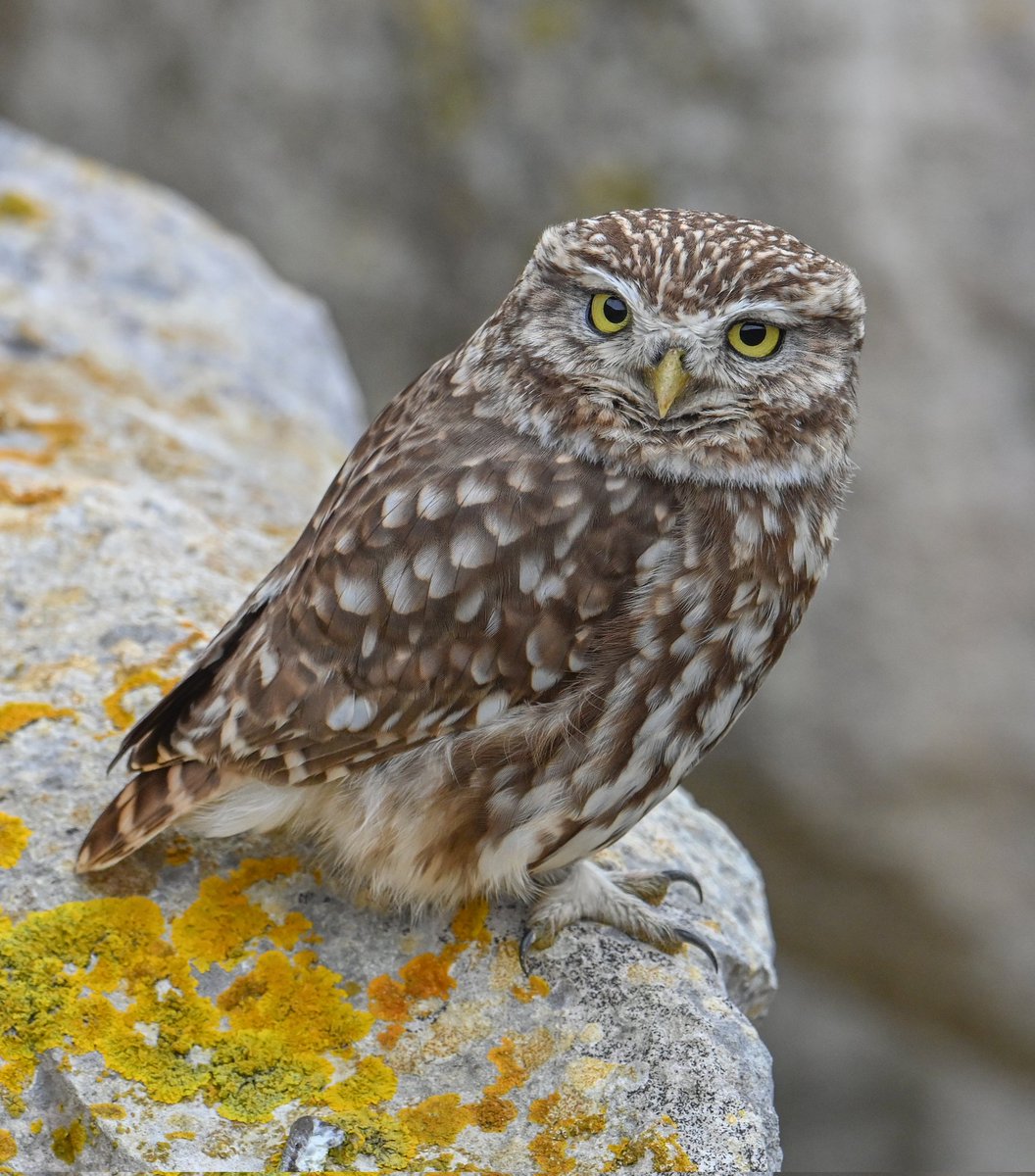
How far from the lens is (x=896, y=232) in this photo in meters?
5.35

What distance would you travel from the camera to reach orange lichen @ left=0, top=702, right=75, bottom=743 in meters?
2.83

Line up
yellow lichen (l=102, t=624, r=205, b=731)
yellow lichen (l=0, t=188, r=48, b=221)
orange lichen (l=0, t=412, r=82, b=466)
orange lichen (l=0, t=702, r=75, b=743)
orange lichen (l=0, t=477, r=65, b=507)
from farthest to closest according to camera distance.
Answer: yellow lichen (l=0, t=188, r=48, b=221) < orange lichen (l=0, t=412, r=82, b=466) < orange lichen (l=0, t=477, r=65, b=507) < yellow lichen (l=102, t=624, r=205, b=731) < orange lichen (l=0, t=702, r=75, b=743)

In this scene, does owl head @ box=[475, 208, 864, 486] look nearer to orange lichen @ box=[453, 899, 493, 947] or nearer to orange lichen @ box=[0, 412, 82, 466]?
orange lichen @ box=[453, 899, 493, 947]

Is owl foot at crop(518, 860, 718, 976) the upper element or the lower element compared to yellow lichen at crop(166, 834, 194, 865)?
upper

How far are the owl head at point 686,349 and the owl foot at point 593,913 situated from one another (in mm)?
828

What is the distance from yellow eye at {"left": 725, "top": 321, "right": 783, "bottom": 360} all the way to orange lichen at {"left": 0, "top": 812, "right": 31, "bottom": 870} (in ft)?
5.26

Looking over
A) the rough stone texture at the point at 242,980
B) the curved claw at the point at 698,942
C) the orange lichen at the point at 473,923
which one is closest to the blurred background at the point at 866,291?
the rough stone texture at the point at 242,980

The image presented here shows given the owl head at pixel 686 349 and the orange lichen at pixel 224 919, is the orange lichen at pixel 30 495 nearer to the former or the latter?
the orange lichen at pixel 224 919

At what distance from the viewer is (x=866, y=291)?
534cm

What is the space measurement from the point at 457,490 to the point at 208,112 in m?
4.53

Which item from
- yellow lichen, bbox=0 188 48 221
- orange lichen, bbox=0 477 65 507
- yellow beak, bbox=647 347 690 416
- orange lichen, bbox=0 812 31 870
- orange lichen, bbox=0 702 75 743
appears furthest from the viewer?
yellow lichen, bbox=0 188 48 221

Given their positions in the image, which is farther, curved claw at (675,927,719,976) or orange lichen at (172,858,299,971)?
curved claw at (675,927,719,976)

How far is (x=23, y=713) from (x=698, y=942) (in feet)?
4.72

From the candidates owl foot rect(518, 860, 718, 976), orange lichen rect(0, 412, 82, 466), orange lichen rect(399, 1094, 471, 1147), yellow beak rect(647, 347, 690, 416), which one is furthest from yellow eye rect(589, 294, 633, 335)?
orange lichen rect(0, 412, 82, 466)
